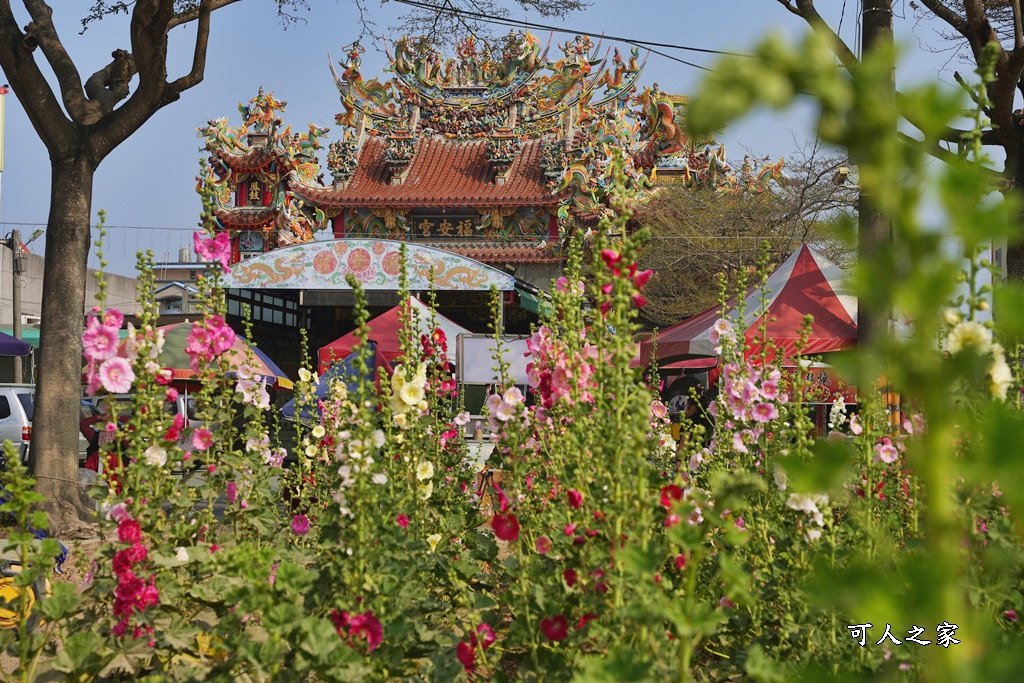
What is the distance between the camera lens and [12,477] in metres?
2.57

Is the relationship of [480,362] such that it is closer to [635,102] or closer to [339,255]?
[339,255]

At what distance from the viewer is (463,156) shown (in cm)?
2695

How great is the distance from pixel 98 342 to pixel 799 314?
22.7 feet

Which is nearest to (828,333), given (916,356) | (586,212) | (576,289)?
(576,289)

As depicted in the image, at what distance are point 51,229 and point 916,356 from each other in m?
7.69

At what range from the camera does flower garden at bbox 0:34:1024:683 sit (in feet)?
2.17

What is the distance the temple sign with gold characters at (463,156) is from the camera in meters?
24.5

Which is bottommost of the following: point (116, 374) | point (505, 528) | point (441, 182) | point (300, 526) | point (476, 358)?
point (300, 526)

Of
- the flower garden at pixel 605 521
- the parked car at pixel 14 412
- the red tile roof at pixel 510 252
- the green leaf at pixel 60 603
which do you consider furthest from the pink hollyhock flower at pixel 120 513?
the red tile roof at pixel 510 252

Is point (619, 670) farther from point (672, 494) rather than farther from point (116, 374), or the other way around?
point (116, 374)

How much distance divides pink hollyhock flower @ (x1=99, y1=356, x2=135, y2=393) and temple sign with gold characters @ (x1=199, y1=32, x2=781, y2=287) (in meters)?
21.0

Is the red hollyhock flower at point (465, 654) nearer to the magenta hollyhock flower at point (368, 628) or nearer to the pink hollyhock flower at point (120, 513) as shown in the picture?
the magenta hollyhock flower at point (368, 628)

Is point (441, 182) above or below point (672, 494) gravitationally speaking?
above

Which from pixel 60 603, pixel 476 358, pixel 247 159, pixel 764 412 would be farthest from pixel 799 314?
pixel 247 159
